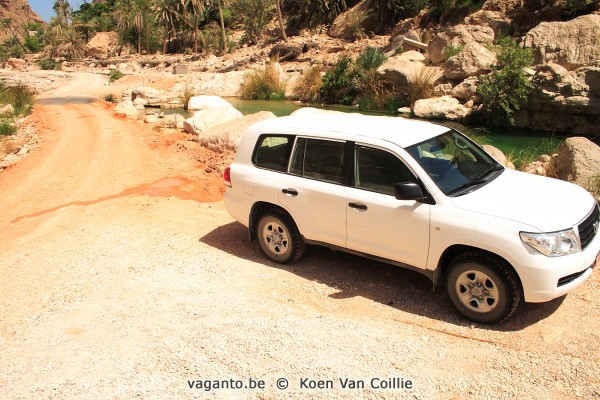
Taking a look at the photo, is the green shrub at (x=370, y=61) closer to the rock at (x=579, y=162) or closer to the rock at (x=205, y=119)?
the rock at (x=205, y=119)

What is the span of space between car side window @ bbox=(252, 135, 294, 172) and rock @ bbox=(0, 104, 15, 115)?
16690mm

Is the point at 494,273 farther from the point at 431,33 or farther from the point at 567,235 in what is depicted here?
the point at 431,33

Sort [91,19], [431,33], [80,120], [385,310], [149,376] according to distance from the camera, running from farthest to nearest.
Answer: [91,19] < [431,33] < [80,120] < [385,310] < [149,376]

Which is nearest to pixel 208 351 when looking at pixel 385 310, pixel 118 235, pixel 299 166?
pixel 385 310

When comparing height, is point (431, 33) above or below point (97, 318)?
above

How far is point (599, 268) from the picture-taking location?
6164 mm

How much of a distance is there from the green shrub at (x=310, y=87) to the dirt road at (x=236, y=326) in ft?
61.9

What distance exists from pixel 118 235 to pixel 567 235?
6.10 meters

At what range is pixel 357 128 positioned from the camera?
6.00 m

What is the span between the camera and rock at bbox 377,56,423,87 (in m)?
22.5

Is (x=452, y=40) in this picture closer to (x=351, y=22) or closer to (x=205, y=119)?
(x=205, y=119)

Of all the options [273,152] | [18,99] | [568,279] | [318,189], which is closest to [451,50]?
[18,99]

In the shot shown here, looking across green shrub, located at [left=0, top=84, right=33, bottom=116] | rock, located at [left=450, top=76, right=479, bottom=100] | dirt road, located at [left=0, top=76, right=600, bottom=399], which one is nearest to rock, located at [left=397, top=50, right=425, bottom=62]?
rock, located at [left=450, top=76, right=479, bottom=100]

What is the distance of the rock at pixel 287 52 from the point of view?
38844 mm
